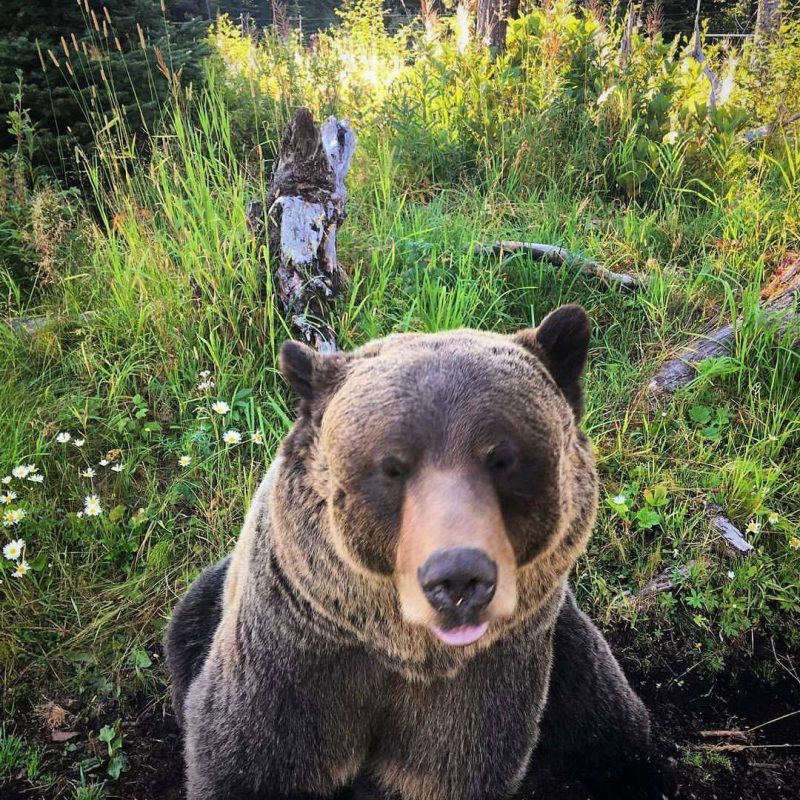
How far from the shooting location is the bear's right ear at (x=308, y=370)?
67.0 inches

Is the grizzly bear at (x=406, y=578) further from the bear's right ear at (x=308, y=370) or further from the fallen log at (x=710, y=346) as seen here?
the fallen log at (x=710, y=346)

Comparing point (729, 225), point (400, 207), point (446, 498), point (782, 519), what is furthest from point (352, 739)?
point (729, 225)

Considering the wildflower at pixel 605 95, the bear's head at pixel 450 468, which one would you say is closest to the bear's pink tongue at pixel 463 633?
the bear's head at pixel 450 468

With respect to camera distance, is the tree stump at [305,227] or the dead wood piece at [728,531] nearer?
the dead wood piece at [728,531]

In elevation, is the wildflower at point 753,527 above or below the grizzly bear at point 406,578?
below

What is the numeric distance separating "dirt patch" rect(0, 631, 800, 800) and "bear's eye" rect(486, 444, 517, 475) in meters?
1.40

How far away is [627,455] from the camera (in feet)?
10.2

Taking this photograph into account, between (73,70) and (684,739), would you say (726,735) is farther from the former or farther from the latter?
(73,70)

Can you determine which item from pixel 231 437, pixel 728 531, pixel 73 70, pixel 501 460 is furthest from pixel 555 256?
pixel 73 70

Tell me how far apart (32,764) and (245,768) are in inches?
33.8

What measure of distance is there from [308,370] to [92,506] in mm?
1504

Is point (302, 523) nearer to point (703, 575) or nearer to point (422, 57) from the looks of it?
→ point (703, 575)

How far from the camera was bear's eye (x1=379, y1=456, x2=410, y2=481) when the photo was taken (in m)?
1.45

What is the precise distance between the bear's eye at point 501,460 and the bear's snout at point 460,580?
0.20m
